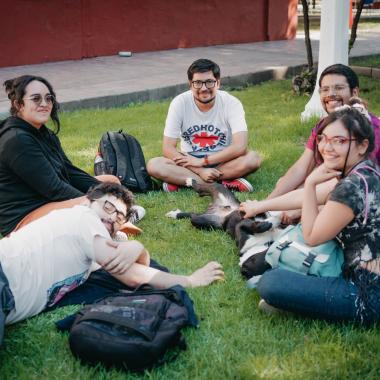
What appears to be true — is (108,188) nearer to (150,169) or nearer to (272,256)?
(272,256)

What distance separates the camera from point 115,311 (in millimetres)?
3223

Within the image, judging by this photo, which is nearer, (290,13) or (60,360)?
(60,360)

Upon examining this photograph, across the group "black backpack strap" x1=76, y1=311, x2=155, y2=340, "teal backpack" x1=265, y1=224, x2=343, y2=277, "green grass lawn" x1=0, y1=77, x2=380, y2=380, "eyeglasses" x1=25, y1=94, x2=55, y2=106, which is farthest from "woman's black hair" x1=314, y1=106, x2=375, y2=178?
"eyeglasses" x1=25, y1=94, x2=55, y2=106

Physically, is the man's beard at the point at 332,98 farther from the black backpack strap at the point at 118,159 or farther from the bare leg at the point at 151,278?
the black backpack strap at the point at 118,159

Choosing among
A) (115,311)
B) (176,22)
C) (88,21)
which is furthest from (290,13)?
(115,311)

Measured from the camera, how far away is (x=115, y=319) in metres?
3.14

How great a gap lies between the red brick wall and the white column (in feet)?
20.2

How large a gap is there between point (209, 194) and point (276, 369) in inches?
106

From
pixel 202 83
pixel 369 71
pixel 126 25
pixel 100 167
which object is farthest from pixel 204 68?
pixel 126 25

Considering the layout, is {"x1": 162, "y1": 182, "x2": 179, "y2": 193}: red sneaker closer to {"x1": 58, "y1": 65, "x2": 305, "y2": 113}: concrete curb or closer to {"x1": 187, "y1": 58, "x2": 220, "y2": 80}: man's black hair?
{"x1": 187, "y1": 58, "x2": 220, "y2": 80}: man's black hair

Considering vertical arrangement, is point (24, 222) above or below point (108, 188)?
below

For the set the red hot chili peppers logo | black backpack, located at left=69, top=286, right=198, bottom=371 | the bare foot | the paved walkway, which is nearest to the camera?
black backpack, located at left=69, top=286, right=198, bottom=371

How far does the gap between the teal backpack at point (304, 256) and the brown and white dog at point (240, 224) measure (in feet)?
0.81

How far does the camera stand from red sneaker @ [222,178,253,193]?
6.07 m
